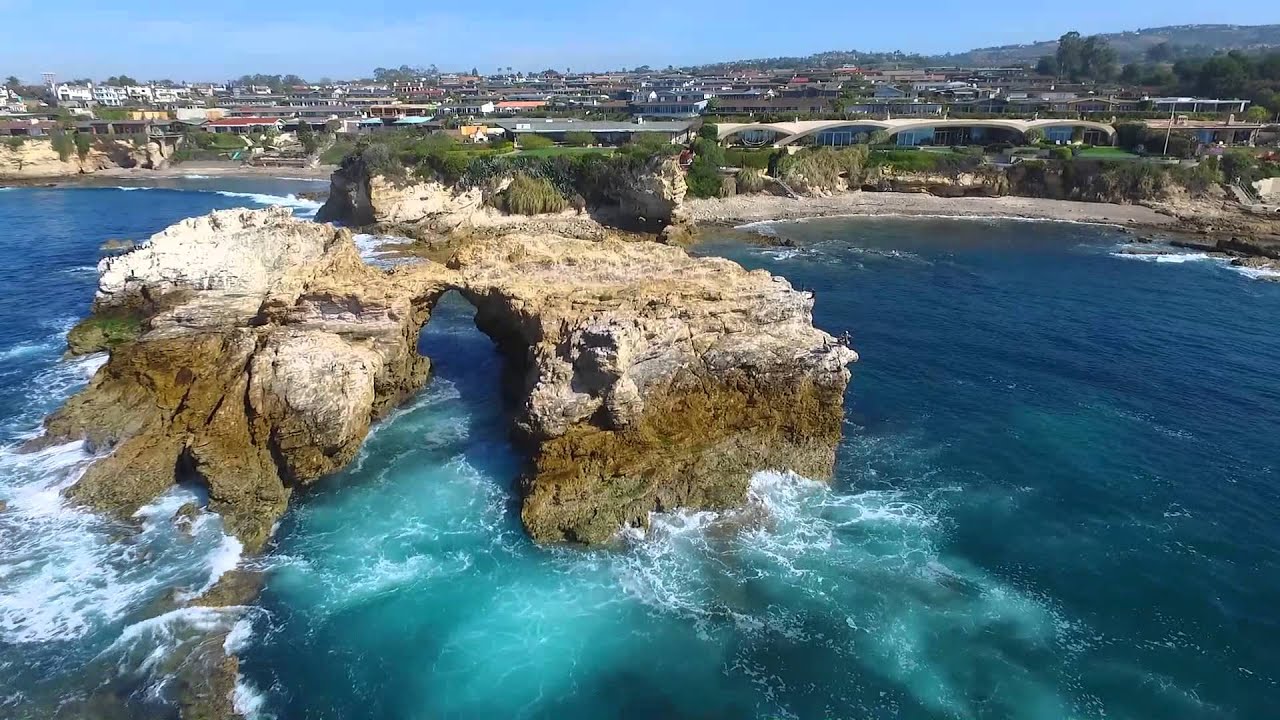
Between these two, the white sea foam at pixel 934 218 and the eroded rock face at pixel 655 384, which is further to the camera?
the white sea foam at pixel 934 218

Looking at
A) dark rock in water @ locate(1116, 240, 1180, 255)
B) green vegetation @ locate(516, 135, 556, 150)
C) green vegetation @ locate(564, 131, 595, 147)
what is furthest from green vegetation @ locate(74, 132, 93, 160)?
dark rock in water @ locate(1116, 240, 1180, 255)

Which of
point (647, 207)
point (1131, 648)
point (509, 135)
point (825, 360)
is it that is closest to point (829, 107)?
point (509, 135)

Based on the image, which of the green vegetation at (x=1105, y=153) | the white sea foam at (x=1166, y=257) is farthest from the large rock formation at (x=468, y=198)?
the green vegetation at (x=1105, y=153)

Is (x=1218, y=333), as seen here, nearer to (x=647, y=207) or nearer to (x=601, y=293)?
(x=601, y=293)

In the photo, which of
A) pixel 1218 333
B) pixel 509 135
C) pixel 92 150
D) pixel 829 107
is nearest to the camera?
pixel 1218 333

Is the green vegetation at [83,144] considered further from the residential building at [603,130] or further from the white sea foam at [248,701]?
the white sea foam at [248,701]

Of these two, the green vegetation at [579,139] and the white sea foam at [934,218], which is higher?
the green vegetation at [579,139]

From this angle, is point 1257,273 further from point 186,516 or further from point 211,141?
point 211,141
